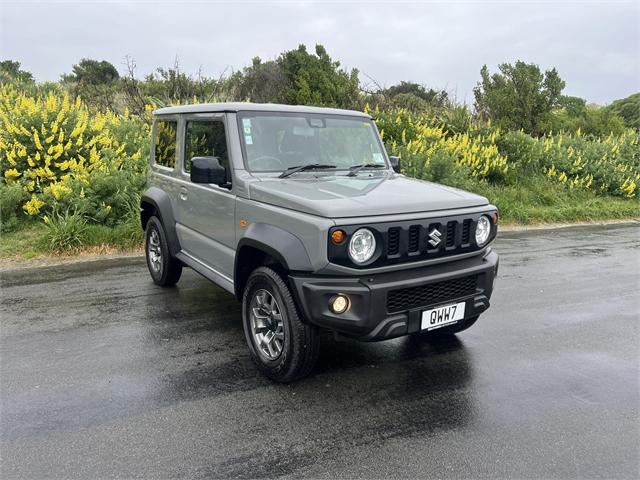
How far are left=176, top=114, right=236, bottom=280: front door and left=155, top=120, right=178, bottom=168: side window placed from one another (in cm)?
28

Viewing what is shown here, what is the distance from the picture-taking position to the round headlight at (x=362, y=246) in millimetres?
3262

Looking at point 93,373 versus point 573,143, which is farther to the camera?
point 573,143

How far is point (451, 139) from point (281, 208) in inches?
431

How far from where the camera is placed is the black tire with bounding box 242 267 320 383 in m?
3.44

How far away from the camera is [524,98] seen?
18156 millimetres

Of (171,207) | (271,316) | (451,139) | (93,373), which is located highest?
(451,139)

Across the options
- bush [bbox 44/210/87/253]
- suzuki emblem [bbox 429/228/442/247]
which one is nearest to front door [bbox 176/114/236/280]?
suzuki emblem [bbox 429/228/442/247]

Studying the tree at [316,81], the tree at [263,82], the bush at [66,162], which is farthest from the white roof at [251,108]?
the tree at [263,82]

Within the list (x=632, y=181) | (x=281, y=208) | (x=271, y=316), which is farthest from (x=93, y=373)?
(x=632, y=181)

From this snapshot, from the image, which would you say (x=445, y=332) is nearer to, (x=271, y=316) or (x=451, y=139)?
(x=271, y=316)

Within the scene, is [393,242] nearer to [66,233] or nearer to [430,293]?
[430,293]

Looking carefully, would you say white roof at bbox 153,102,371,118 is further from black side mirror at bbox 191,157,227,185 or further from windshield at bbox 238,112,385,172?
black side mirror at bbox 191,157,227,185

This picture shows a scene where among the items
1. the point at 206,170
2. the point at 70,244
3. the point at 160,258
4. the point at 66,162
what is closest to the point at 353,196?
the point at 206,170

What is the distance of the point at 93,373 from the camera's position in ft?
12.5
